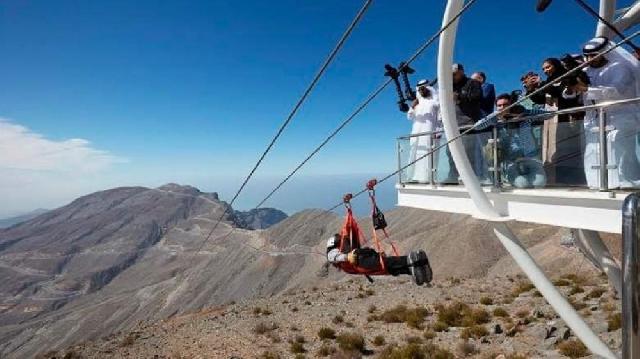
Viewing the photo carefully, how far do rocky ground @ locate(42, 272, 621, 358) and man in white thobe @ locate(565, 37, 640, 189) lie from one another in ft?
36.6

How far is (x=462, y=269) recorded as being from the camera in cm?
5122

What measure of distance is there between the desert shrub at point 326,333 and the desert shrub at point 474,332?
618cm

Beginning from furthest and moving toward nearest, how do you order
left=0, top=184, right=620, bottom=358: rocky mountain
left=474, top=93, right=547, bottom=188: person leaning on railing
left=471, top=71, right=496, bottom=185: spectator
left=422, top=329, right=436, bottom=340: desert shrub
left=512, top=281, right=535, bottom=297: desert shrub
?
left=0, top=184, right=620, bottom=358: rocky mountain → left=512, top=281, right=535, bottom=297: desert shrub → left=422, top=329, right=436, bottom=340: desert shrub → left=471, top=71, right=496, bottom=185: spectator → left=474, top=93, right=547, bottom=188: person leaning on railing

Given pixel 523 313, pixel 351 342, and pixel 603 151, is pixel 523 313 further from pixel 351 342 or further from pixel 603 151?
pixel 603 151

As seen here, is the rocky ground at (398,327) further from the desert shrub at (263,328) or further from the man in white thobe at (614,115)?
the man in white thobe at (614,115)

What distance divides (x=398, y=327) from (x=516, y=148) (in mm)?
16783

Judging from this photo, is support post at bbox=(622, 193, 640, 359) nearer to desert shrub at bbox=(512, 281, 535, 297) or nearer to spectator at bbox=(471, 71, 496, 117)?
spectator at bbox=(471, 71, 496, 117)

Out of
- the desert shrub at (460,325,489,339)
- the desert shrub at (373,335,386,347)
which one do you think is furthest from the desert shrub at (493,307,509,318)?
the desert shrub at (373,335,386,347)

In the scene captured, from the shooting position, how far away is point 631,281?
1798mm

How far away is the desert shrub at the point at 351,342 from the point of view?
2052 cm

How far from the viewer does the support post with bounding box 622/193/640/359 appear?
5.86 feet

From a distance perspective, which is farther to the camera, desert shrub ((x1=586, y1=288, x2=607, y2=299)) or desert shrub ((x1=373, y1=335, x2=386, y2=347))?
desert shrub ((x1=586, y1=288, x2=607, y2=299))

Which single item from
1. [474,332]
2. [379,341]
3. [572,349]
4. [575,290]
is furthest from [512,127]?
[575,290]

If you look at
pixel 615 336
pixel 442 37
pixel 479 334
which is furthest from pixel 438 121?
pixel 479 334
